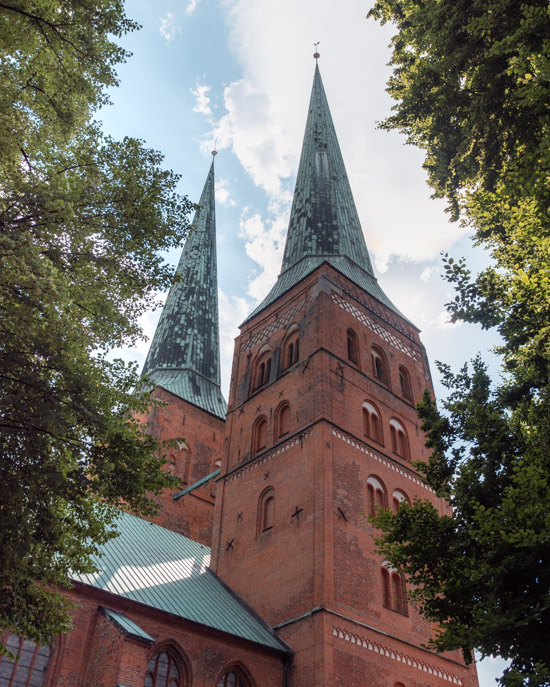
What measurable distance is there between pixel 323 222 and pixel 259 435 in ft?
34.6

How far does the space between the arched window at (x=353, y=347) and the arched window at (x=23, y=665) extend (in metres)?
12.6

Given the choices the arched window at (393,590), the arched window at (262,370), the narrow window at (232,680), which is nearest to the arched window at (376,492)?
the arched window at (393,590)

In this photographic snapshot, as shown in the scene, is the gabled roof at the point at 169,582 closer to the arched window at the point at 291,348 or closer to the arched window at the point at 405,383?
the arched window at the point at 291,348

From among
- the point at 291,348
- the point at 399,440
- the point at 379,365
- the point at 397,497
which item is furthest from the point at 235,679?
the point at 379,365

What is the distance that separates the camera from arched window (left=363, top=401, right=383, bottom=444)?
1960cm

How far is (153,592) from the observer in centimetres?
1466

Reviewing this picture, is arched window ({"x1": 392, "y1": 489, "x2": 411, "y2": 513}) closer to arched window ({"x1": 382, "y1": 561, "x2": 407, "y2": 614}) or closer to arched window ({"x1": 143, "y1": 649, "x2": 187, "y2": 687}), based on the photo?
arched window ({"x1": 382, "y1": 561, "x2": 407, "y2": 614})

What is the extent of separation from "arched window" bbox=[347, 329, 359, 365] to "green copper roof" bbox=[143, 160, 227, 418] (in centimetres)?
945

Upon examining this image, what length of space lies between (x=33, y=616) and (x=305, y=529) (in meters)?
9.63

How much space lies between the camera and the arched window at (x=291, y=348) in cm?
2117

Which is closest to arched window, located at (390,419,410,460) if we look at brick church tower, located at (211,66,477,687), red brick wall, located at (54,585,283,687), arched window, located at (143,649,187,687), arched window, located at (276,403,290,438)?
brick church tower, located at (211,66,477,687)

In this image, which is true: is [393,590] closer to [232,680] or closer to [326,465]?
[326,465]

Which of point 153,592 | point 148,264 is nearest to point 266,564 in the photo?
point 153,592

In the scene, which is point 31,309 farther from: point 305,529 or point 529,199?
point 305,529
